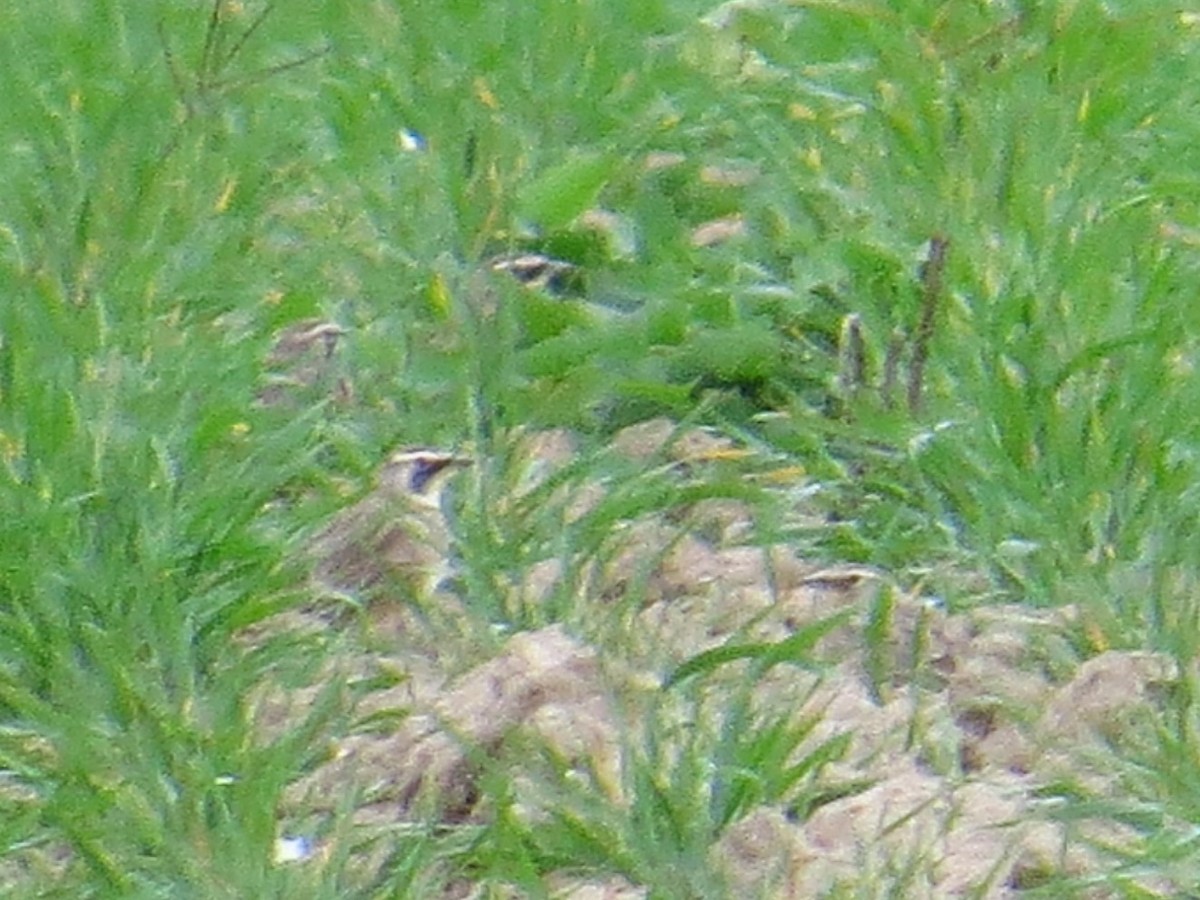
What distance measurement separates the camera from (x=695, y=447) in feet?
9.96

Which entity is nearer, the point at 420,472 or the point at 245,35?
the point at 420,472

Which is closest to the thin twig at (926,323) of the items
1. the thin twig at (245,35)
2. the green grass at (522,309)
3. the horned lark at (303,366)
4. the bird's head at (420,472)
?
the green grass at (522,309)

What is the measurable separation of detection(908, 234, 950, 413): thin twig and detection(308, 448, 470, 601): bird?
60 cm

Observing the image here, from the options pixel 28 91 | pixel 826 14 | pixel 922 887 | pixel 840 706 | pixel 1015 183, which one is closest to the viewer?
pixel 922 887

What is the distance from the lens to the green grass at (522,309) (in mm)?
2576

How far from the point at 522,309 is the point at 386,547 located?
0.50m

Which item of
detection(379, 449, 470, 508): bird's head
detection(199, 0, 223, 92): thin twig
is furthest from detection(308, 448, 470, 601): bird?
detection(199, 0, 223, 92): thin twig

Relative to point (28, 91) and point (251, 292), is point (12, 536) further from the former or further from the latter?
point (28, 91)

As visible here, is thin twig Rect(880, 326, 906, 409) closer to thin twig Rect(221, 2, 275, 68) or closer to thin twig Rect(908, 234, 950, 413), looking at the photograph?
thin twig Rect(908, 234, 950, 413)

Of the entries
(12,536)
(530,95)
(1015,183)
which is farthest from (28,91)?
(1015,183)

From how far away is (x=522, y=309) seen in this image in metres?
3.19

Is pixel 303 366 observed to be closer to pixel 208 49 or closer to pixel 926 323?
pixel 208 49

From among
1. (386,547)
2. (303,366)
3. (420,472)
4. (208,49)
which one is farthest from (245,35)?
(386,547)

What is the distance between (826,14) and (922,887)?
1.90 meters
